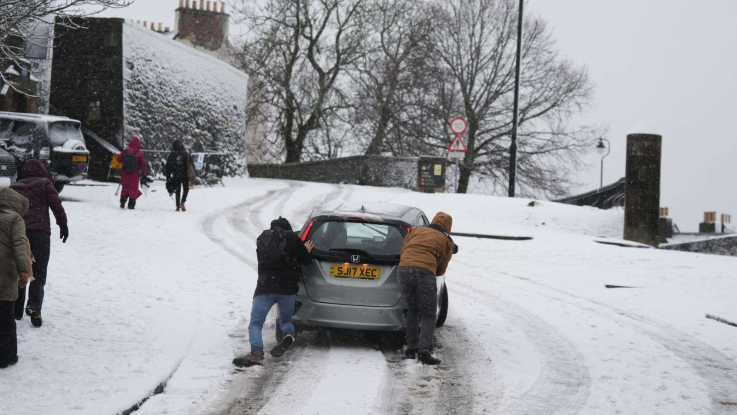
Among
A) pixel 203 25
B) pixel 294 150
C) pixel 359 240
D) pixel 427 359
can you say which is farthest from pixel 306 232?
pixel 203 25

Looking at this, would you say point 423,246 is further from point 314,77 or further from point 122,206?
point 314,77

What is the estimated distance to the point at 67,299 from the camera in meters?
8.81

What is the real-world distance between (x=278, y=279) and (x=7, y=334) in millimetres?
2370

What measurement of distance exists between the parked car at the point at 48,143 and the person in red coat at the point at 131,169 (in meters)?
1.37

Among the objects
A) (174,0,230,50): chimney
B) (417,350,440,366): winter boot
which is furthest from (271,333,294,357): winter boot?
(174,0,230,50): chimney

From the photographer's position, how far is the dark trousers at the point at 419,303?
284 inches

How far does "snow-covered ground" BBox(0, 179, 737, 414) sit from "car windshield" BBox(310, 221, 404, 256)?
1028 mm

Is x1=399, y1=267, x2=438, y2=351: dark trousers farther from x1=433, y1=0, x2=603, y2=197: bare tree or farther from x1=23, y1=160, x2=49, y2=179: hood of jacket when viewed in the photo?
x1=433, y1=0, x2=603, y2=197: bare tree

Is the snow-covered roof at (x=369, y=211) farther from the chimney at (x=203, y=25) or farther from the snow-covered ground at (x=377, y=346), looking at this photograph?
the chimney at (x=203, y=25)

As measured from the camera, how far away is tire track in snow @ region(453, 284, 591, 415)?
19.5 feet

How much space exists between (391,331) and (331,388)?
1388 millimetres

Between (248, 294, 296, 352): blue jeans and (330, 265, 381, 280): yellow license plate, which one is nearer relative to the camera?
(248, 294, 296, 352): blue jeans

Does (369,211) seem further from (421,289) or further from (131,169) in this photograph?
(131,169)

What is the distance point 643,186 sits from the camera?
18391 mm
